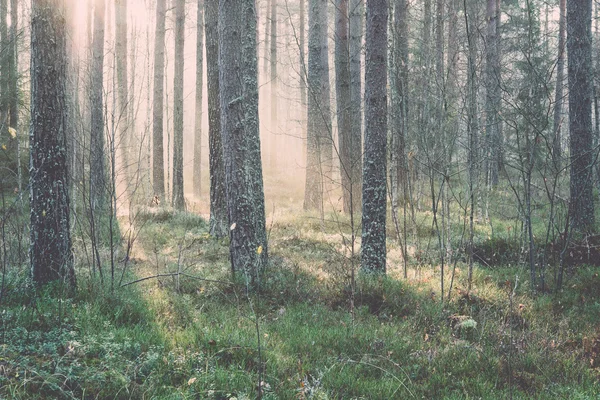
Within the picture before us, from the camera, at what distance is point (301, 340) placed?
14.4 feet

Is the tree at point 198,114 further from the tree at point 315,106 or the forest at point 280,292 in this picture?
the forest at point 280,292

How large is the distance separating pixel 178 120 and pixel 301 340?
1287cm

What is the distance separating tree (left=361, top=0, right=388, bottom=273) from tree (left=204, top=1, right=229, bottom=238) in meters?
3.84

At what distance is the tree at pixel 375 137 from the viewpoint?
6352mm

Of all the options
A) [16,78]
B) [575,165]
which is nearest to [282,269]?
[575,165]

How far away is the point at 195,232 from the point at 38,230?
512 centimetres

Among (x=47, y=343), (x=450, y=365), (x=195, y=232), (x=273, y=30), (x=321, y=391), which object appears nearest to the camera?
(x=321, y=391)

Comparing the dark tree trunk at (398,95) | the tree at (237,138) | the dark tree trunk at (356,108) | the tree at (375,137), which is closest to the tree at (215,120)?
the tree at (237,138)

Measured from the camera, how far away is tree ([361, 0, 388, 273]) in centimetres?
635

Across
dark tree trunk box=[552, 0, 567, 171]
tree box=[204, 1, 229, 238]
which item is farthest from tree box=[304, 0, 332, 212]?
dark tree trunk box=[552, 0, 567, 171]

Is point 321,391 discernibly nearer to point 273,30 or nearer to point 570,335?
point 570,335

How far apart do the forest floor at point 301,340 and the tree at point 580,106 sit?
257 cm

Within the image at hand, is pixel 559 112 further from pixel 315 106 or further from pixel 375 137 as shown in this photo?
pixel 375 137

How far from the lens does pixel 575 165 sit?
8.68 meters
